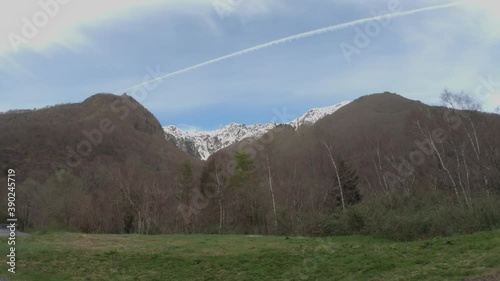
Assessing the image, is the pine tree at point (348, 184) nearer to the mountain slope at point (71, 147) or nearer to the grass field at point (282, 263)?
the grass field at point (282, 263)

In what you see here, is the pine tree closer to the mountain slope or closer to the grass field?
the grass field

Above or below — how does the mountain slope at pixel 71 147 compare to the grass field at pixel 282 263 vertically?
above

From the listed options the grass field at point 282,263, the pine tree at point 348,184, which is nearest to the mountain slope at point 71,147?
the pine tree at point 348,184

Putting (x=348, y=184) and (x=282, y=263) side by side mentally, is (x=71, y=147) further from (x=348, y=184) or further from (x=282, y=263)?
(x=282, y=263)

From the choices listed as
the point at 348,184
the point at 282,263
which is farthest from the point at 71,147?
the point at 282,263

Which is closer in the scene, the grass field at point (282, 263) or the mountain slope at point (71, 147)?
the grass field at point (282, 263)

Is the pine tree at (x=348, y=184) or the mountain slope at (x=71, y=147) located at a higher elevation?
the mountain slope at (x=71, y=147)

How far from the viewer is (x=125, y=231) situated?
45.0 metres

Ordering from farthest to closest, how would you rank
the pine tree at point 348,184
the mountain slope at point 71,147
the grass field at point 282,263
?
1. the mountain slope at point 71,147
2. the pine tree at point 348,184
3. the grass field at point 282,263

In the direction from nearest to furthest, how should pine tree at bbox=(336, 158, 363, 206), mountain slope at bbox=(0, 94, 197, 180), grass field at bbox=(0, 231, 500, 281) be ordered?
grass field at bbox=(0, 231, 500, 281), pine tree at bbox=(336, 158, 363, 206), mountain slope at bbox=(0, 94, 197, 180)

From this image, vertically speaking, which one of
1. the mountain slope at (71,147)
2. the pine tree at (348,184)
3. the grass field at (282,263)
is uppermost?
the mountain slope at (71,147)

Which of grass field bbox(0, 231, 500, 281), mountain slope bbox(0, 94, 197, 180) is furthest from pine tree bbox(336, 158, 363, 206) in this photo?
mountain slope bbox(0, 94, 197, 180)

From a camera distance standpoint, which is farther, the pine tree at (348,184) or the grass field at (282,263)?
the pine tree at (348,184)

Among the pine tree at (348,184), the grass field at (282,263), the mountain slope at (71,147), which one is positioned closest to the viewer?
the grass field at (282,263)
